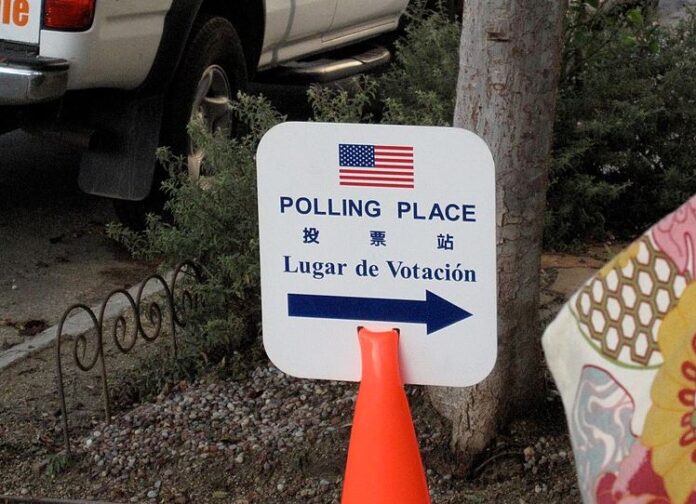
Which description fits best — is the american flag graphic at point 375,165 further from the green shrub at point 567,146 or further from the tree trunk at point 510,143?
the green shrub at point 567,146

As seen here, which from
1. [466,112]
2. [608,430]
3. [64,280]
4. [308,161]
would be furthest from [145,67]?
[608,430]

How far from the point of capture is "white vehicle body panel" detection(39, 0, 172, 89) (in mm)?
4781

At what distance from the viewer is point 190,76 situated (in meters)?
5.55

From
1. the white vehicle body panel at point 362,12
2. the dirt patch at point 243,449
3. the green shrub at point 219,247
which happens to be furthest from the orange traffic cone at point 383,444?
the white vehicle body panel at point 362,12

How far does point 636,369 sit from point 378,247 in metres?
0.99

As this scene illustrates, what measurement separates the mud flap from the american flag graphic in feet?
9.13

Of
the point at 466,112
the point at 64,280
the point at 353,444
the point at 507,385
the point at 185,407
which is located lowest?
the point at 64,280

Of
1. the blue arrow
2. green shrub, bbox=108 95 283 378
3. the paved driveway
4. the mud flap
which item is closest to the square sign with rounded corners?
the blue arrow

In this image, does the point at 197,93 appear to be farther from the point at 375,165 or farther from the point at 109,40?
the point at 375,165

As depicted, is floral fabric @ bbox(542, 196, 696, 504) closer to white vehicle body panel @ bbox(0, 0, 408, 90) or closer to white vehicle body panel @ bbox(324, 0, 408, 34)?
white vehicle body panel @ bbox(0, 0, 408, 90)

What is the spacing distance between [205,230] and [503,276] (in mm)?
1225

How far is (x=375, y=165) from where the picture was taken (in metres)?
2.62

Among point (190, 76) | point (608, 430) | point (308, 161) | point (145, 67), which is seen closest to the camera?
point (608, 430)

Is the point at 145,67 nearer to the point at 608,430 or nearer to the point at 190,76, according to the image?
the point at 190,76
